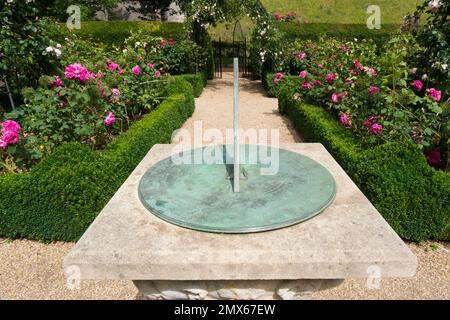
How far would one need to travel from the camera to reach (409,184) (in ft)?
10.7

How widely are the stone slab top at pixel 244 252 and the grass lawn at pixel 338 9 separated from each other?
69.3 feet

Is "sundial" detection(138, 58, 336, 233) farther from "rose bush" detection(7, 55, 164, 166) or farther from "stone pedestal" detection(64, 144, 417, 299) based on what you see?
"rose bush" detection(7, 55, 164, 166)

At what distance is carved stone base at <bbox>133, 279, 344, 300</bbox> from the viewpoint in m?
1.82

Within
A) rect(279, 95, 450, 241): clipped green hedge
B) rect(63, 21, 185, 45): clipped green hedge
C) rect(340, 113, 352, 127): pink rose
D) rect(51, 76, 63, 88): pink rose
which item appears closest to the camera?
rect(279, 95, 450, 241): clipped green hedge

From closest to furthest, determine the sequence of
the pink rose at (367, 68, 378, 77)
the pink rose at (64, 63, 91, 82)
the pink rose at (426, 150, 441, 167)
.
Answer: the pink rose at (426, 150, 441, 167) < the pink rose at (64, 63, 91, 82) < the pink rose at (367, 68, 378, 77)

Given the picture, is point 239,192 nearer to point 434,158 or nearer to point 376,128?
point 376,128

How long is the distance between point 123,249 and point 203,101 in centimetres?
779

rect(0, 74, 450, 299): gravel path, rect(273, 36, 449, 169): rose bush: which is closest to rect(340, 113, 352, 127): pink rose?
rect(273, 36, 449, 169): rose bush

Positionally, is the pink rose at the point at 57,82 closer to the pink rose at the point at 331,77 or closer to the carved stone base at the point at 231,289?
the carved stone base at the point at 231,289

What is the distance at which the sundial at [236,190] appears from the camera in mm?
1753

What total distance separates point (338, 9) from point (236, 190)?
2322 centimetres

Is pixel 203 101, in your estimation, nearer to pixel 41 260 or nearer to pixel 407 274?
pixel 41 260

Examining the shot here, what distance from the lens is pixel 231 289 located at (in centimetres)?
182

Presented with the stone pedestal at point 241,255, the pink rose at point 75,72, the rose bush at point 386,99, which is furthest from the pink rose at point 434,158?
the pink rose at point 75,72
